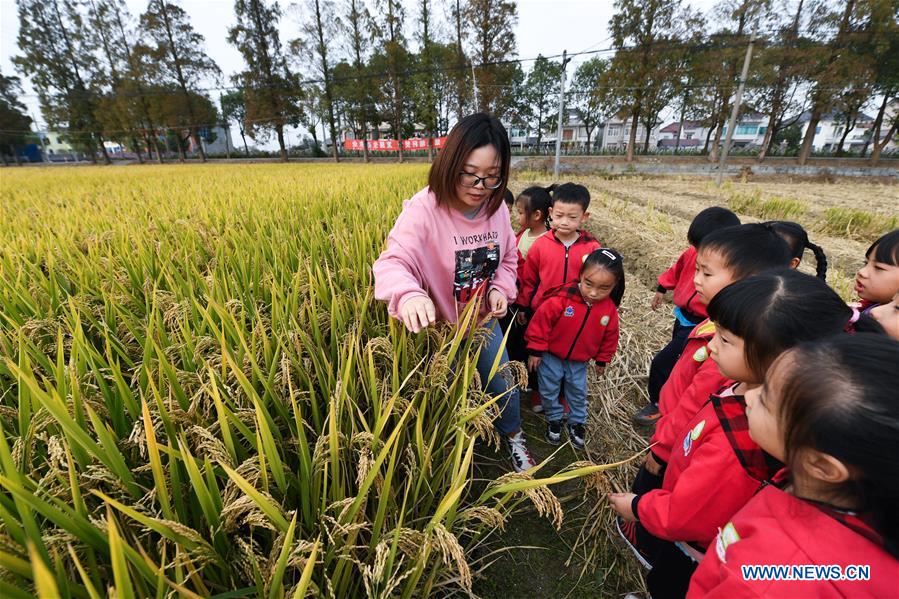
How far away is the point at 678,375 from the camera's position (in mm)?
1607

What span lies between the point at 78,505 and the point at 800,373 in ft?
4.52

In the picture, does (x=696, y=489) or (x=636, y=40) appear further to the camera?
(x=636, y=40)

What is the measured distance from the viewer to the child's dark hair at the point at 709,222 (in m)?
2.19

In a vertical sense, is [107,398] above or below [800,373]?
below

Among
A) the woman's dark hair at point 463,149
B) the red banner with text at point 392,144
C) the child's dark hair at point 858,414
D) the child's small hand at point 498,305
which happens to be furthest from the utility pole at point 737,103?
the red banner with text at point 392,144

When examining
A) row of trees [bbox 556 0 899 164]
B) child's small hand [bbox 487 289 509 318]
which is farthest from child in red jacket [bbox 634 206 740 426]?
row of trees [bbox 556 0 899 164]

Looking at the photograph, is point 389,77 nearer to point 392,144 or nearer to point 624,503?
point 392,144

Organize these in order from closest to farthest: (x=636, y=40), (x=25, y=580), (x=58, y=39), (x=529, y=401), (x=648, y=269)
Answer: (x=25, y=580), (x=529, y=401), (x=648, y=269), (x=636, y=40), (x=58, y=39)

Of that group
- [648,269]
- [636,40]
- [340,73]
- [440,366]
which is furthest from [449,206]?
[340,73]

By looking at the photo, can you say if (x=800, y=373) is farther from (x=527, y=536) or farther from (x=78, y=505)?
(x=78, y=505)

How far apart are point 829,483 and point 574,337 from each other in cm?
144

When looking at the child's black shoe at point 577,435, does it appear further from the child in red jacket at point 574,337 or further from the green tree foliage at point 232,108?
the green tree foliage at point 232,108

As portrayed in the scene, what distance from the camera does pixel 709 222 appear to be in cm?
223

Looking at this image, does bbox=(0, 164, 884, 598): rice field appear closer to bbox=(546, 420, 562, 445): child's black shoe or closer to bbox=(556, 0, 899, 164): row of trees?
bbox=(546, 420, 562, 445): child's black shoe
